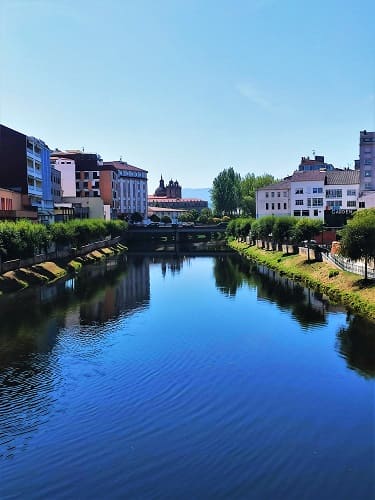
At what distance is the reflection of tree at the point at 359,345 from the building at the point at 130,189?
5369 inches

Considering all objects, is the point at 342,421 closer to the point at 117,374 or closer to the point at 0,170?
the point at 117,374

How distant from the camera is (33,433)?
22.4 m

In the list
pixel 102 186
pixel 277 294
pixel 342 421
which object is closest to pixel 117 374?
pixel 342 421

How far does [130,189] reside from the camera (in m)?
185

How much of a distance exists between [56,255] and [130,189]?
345 ft

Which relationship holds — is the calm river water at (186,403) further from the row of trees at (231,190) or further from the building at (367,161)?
the row of trees at (231,190)

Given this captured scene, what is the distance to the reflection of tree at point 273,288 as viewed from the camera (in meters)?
47.5

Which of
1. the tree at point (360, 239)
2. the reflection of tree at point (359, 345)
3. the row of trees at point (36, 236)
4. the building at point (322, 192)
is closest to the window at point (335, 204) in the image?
the building at point (322, 192)

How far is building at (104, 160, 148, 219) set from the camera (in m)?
178

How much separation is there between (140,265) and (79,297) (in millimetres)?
39906

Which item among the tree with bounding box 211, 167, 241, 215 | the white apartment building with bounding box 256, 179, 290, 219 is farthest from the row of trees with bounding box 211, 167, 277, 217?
the white apartment building with bounding box 256, 179, 290, 219

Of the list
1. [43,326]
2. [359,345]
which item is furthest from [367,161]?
[43,326]

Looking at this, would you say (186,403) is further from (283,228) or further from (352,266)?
(283,228)

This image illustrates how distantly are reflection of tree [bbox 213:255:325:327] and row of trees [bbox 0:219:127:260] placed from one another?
24398mm
